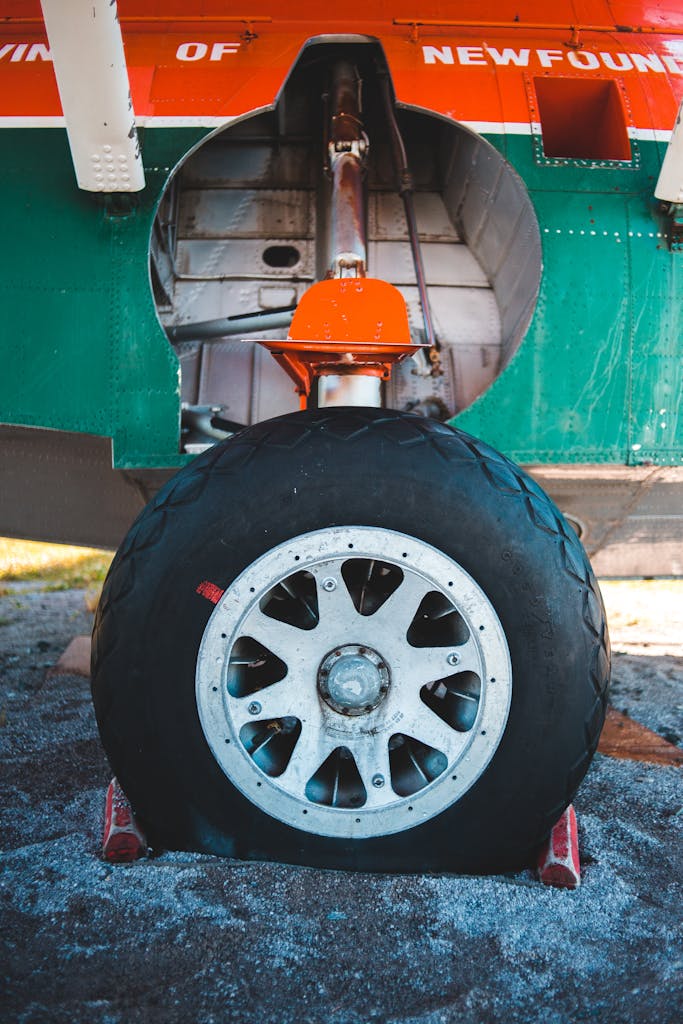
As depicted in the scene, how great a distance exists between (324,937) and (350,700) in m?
0.48

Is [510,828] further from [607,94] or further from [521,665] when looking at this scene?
[607,94]

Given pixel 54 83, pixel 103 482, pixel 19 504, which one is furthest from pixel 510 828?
pixel 54 83

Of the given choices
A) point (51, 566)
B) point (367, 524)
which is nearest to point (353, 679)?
point (367, 524)

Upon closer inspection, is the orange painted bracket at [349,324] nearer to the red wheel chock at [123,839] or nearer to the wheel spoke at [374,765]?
the wheel spoke at [374,765]

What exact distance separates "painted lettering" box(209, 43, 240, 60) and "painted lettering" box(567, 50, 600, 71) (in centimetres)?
123

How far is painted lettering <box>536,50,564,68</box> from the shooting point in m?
2.81

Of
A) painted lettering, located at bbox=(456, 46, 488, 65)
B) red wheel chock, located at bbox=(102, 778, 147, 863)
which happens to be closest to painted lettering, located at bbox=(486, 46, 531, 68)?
painted lettering, located at bbox=(456, 46, 488, 65)

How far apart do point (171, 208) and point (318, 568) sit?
2.09 meters

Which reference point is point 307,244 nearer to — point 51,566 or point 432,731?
point 432,731

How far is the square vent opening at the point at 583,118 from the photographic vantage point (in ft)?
9.09

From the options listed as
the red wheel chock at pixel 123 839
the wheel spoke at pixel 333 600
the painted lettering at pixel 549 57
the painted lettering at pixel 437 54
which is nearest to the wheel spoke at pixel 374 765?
the wheel spoke at pixel 333 600

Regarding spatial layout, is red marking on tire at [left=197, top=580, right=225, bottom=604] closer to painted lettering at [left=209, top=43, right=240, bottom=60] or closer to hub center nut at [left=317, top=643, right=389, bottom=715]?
hub center nut at [left=317, top=643, right=389, bottom=715]

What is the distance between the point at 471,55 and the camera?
2.80 meters

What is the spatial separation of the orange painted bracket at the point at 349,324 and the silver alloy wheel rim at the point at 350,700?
62 centimetres
